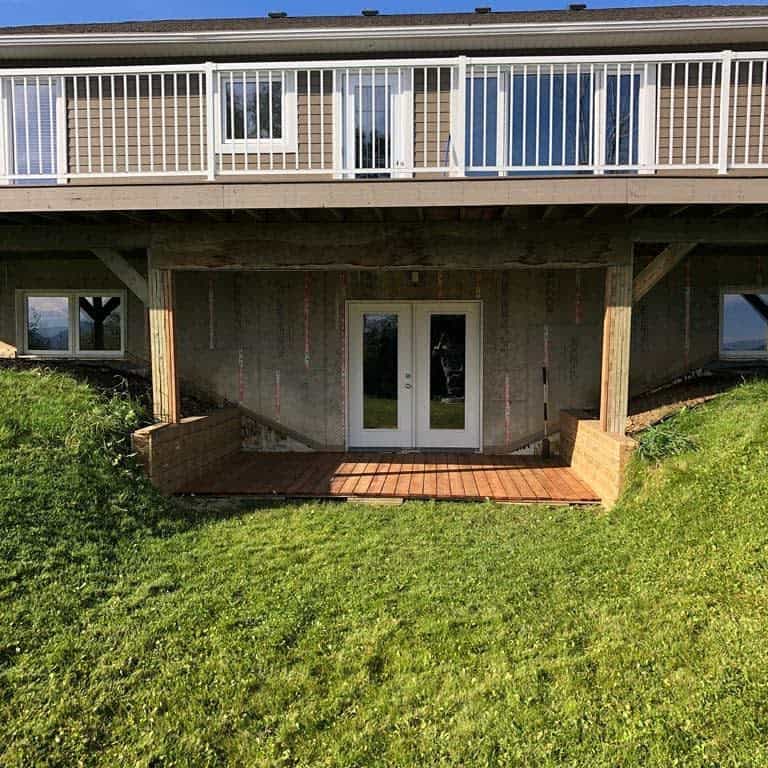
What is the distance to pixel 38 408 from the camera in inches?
228

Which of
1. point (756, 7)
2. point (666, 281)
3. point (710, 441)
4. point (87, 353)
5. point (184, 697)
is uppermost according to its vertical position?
point (756, 7)

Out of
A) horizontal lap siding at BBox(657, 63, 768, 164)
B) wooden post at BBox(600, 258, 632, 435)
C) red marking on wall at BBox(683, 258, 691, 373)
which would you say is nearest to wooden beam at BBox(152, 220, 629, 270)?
wooden post at BBox(600, 258, 632, 435)

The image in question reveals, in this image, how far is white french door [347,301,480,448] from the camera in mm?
8383

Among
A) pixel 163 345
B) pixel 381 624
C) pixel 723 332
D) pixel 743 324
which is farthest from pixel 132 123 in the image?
pixel 743 324

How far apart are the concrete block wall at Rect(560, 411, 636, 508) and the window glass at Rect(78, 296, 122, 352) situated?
22.6ft

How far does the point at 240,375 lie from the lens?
8.55 meters

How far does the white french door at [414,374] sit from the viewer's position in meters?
8.38

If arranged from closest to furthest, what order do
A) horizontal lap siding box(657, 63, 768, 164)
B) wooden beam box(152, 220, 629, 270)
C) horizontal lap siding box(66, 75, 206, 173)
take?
wooden beam box(152, 220, 629, 270) → horizontal lap siding box(657, 63, 768, 164) → horizontal lap siding box(66, 75, 206, 173)

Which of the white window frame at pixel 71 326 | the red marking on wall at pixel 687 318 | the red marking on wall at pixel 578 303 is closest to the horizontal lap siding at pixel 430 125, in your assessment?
the red marking on wall at pixel 578 303

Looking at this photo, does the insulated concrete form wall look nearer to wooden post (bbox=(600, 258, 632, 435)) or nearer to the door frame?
the door frame

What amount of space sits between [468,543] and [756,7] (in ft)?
30.6

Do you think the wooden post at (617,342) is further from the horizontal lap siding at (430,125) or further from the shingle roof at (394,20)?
the shingle roof at (394,20)

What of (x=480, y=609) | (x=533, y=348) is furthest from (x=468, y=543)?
(x=533, y=348)

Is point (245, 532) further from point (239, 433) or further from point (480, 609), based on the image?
point (239, 433)
